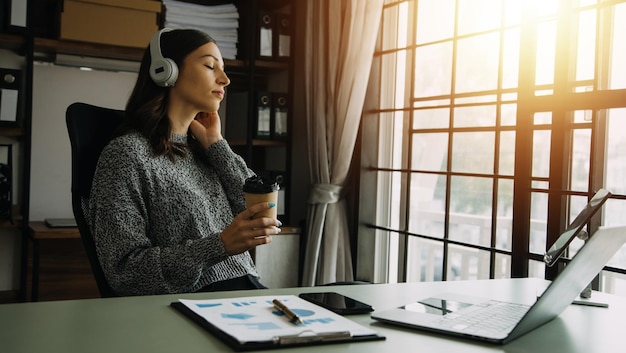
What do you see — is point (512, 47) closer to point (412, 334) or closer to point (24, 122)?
point (412, 334)

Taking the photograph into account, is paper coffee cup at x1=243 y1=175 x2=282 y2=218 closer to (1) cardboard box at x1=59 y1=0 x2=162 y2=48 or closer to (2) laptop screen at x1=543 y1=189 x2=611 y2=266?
(2) laptop screen at x1=543 y1=189 x2=611 y2=266

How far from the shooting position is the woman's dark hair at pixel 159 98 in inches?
72.7

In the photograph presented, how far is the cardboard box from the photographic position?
2.88 m

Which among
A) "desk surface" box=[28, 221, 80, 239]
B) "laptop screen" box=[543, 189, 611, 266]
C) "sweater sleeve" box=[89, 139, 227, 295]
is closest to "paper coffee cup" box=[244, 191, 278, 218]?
"sweater sleeve" box=[89, 139, 227, 295]

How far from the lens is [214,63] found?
197 cm

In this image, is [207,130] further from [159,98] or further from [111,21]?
[111,21]

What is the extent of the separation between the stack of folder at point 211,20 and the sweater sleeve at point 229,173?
1.33 meters

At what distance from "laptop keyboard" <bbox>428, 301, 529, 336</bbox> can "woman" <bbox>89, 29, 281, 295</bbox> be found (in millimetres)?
488

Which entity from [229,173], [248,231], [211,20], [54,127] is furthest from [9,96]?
[248,231]

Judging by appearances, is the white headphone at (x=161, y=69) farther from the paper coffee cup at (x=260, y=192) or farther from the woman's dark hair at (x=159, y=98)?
the paper coffee cup at (x=260, y=192)

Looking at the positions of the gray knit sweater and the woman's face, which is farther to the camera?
the woman's face

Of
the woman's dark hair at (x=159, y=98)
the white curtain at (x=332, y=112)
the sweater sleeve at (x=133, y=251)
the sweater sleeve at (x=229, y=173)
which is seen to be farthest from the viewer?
the white curtain at (x=332, y=112)

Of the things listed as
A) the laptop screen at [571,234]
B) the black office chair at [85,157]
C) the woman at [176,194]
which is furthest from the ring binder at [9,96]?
the laptop screen at [571,234]

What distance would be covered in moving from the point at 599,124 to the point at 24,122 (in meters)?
2.33
